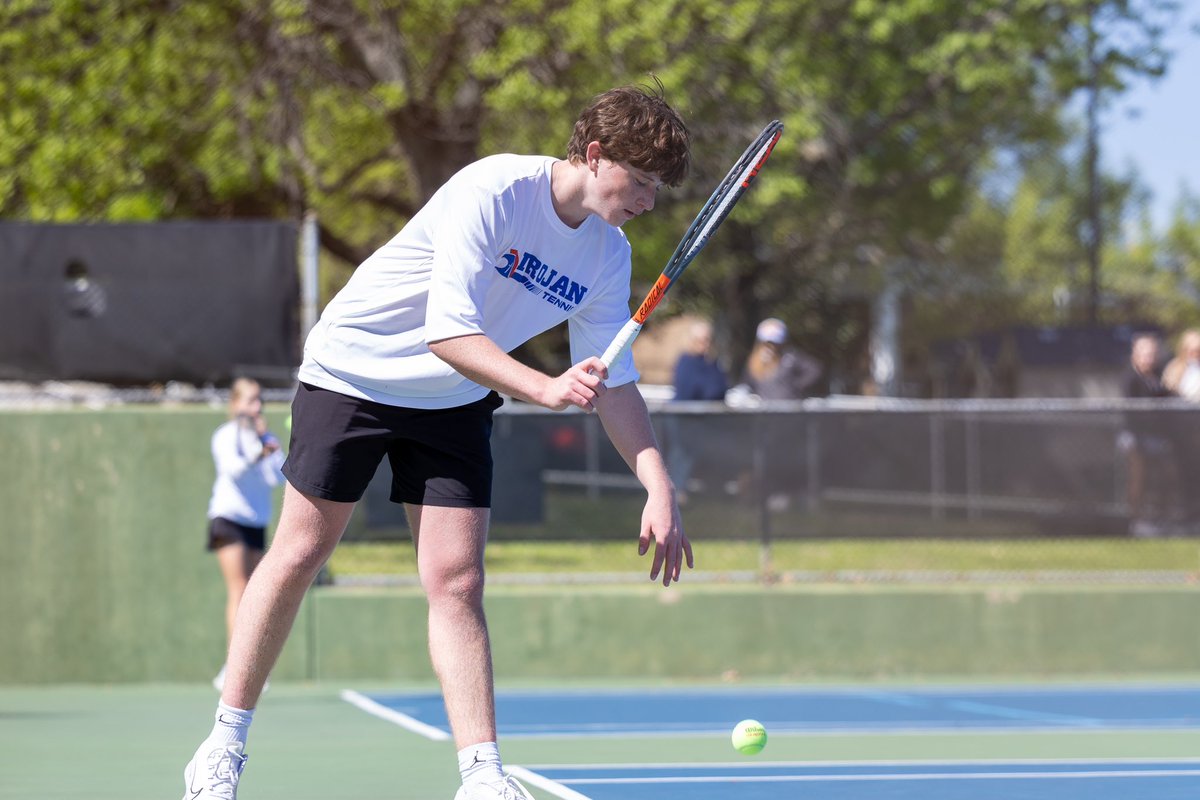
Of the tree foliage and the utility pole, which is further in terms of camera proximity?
the utility pole

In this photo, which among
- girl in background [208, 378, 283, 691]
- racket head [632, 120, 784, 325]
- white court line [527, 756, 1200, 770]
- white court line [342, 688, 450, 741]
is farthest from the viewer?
girl in background [208, 378, 283, 691]

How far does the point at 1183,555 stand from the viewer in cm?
1028

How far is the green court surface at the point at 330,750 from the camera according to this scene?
18.9 feet

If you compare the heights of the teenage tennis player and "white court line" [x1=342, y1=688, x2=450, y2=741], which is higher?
the teenage tennis player

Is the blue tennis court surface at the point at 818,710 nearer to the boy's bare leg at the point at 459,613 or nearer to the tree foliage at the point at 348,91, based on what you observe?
the boy's bare leg at the point at 459,613

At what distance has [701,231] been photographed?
4352mm

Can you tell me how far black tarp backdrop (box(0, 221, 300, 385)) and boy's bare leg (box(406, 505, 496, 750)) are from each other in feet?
17.6

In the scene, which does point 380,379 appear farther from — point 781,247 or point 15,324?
point 781,247

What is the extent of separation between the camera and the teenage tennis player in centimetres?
405

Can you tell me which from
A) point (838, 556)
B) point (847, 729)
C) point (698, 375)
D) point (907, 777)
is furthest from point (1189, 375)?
point (907, 777)

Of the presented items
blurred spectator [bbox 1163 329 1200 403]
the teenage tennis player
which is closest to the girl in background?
the teenage tennis player

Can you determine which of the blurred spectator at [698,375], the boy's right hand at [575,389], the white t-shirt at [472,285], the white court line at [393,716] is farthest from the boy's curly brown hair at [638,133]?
the blurred spectator at [698,375]

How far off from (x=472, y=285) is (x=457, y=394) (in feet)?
1.31

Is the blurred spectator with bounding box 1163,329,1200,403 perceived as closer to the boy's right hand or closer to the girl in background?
the girl in background
